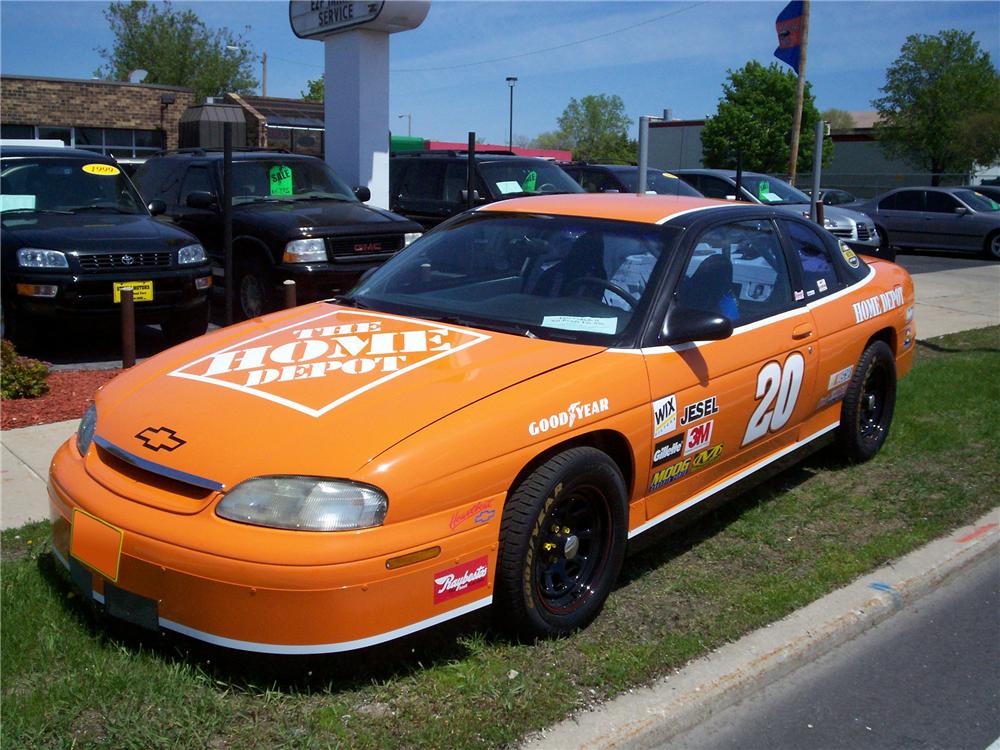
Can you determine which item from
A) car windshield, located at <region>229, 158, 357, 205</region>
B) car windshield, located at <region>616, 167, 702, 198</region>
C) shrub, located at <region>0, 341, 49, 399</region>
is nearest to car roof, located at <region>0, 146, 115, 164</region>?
car windshield, located at <region>229, 158, 357, 205</region>

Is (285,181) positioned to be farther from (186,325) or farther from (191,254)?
(186,325)

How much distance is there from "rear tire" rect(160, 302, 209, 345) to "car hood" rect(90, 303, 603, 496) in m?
4.62

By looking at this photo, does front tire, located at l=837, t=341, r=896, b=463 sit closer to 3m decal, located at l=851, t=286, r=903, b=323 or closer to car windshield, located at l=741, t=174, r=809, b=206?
3m decal, located at l=851, t=286, r=903, b=323

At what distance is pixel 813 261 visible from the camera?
5367 mm

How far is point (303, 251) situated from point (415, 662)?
19.6ft

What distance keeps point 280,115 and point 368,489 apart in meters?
33.6

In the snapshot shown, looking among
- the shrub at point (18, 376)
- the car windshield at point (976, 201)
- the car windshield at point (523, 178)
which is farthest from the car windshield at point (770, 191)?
the shrub at point (18, 376)

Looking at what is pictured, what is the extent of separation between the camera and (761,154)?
5125cm

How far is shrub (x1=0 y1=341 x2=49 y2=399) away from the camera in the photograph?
666cm

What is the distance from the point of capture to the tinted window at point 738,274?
14.4ft

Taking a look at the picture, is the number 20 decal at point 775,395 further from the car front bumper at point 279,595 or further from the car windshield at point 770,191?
the car windshield at point 770,191

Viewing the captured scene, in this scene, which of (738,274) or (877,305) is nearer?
(738,274)

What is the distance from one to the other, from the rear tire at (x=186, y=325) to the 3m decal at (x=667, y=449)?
18.7ft

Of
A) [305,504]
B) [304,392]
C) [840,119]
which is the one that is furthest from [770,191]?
[840,119]
